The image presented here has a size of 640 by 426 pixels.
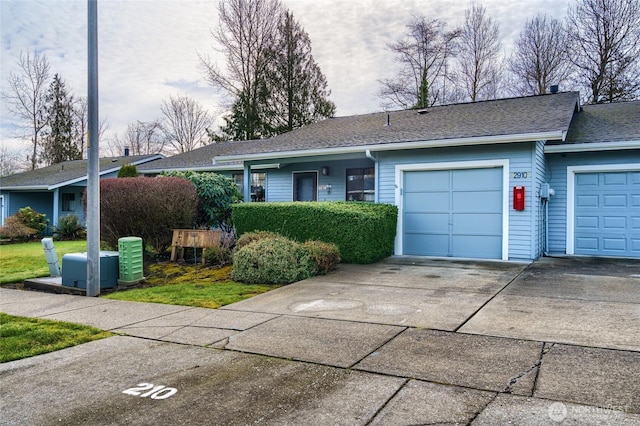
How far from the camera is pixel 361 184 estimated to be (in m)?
13.2

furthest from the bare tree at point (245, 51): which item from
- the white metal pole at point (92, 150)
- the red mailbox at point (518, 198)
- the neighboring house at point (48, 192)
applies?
the white metal pole at point (92, 150)

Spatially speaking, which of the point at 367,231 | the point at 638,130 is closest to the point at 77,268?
the point at 367,231

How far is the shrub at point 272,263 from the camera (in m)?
7.80

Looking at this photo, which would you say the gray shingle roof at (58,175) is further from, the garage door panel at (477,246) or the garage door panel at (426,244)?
the garage door panel at (477,246)

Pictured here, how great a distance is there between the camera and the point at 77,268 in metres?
7.34

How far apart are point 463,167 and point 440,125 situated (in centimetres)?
195

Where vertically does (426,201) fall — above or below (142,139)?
below

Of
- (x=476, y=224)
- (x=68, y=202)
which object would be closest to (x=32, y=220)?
(x=68, y=202)

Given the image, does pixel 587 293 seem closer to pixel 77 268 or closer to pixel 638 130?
pixel 638 130

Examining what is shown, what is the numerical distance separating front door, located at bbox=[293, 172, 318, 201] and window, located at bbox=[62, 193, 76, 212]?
13.8 m

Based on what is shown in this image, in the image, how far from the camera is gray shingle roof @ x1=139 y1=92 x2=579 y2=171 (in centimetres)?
1018

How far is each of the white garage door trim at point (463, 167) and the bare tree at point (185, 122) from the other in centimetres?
2406

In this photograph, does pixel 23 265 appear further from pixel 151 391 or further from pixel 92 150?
pixel 151 391

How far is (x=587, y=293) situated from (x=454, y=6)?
21712mm
